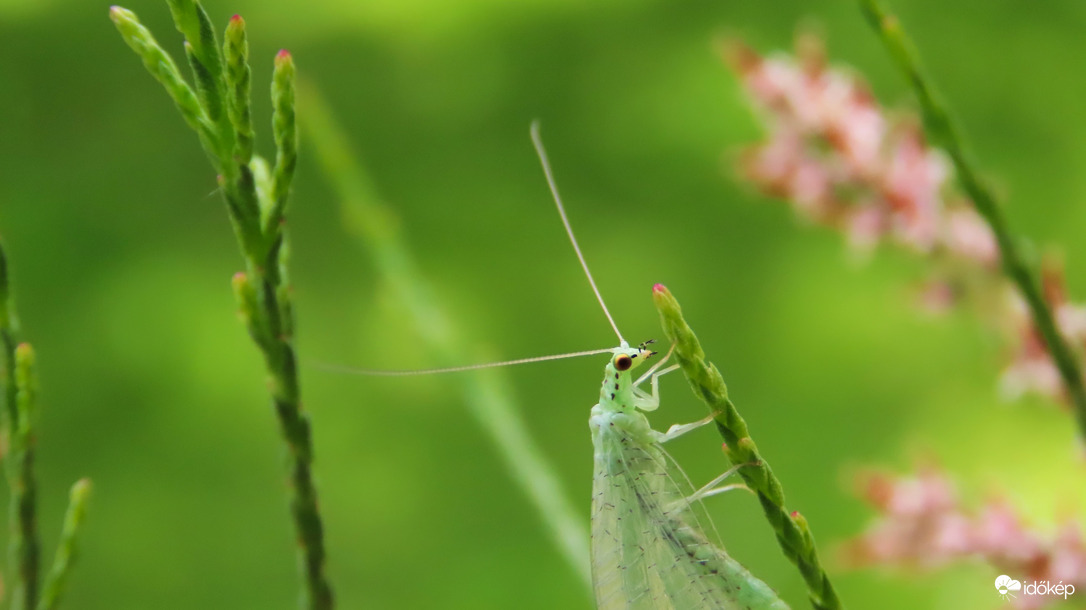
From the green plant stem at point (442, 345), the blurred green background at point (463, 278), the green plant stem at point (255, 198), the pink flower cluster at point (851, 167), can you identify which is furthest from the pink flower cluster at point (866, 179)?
the blurred green background at point (463, 278)

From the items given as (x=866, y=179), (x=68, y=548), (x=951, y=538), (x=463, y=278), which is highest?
(x=463, y=278)

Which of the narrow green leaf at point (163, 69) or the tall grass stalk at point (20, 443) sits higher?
the narrow green leaf at point (163, 69)

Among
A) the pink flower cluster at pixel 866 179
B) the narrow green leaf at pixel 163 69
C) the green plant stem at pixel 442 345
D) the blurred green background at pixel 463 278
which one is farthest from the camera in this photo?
the blurred green background at pixel 463 278

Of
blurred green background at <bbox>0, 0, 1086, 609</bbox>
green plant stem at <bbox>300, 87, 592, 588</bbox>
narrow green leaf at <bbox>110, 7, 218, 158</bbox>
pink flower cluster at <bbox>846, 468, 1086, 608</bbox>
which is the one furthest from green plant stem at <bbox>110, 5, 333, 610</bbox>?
blurred green background at <bbox>0, 0, 1086, 609</bbox>

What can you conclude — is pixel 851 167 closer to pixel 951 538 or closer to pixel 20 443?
pixel 951 538

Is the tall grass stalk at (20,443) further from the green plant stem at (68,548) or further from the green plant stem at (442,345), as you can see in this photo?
the green plant stem at (442,345)

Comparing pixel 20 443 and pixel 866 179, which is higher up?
pixel 866 179

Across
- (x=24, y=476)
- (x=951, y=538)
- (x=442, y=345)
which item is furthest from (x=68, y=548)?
(x=951, y=538)
